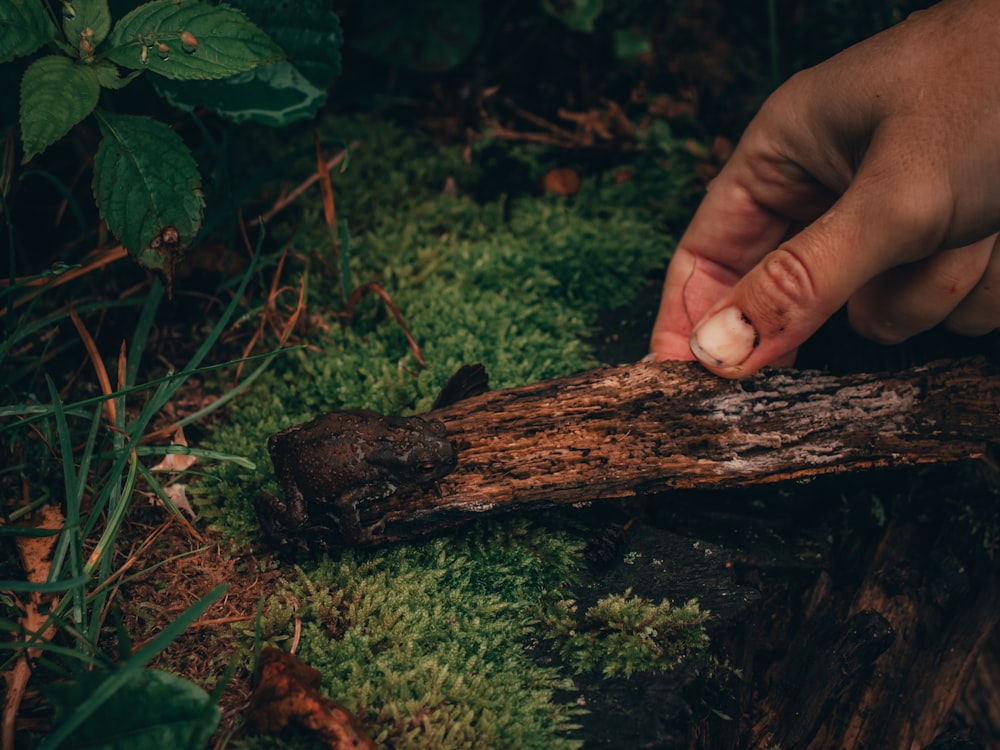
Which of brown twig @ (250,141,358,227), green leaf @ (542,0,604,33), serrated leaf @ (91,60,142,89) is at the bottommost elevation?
brown twig @ (250,141,358,227)

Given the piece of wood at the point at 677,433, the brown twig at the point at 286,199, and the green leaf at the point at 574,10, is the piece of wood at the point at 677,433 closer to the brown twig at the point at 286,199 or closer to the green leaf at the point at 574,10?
the brown twig at the point at 286,199

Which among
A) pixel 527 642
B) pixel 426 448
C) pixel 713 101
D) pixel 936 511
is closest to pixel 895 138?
pixel 936 511

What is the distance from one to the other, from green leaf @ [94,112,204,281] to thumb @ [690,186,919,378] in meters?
1.82

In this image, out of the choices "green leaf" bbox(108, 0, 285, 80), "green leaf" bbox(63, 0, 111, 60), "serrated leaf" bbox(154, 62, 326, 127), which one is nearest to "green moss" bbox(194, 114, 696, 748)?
"serrated leaf" bbox(154, 62, 326, 127)

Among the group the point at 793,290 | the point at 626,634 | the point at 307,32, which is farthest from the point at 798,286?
the point at 307,32

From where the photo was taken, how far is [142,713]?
182 cm

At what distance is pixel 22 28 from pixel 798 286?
2572 mm

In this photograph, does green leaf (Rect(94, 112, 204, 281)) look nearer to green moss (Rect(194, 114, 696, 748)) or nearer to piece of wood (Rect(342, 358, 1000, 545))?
green moss (Rect(194, 114, 696, 748))

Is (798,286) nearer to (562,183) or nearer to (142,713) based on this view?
(562,183)

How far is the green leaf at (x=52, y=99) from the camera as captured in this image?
6.68 feet

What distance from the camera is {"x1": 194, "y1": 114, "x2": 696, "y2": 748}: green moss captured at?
2.20 metres

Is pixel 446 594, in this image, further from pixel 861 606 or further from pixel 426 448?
pixel 861 606

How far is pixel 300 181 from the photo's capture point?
12.6ft

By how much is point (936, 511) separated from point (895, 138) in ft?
5.35
